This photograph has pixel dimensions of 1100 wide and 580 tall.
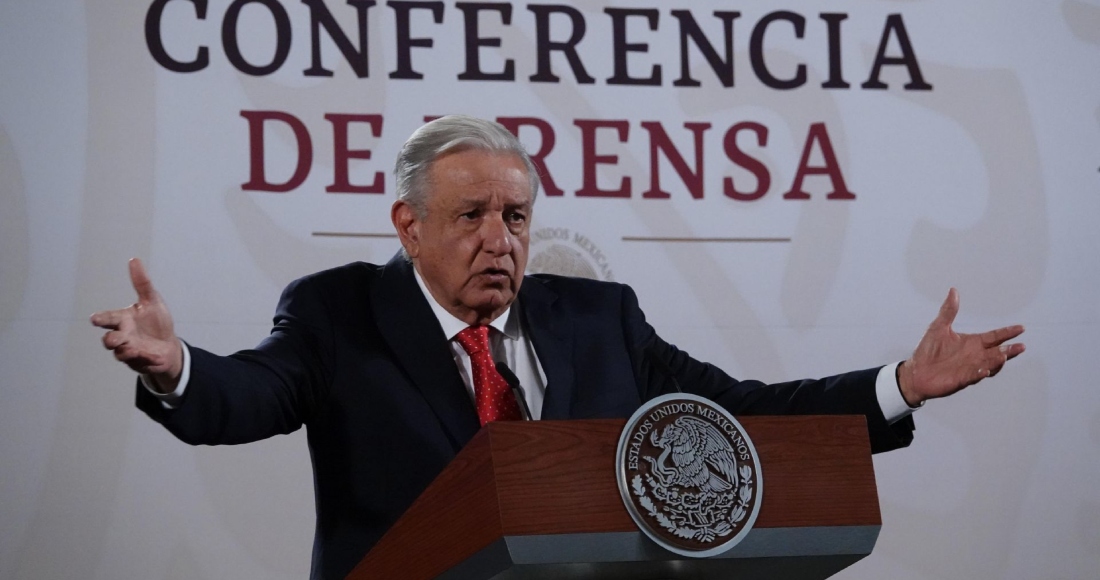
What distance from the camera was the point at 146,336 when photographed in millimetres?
1569

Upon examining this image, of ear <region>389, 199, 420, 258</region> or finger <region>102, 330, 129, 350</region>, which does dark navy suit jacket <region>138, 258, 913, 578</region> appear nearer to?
ear <region>389, 199, 420, 258</region>

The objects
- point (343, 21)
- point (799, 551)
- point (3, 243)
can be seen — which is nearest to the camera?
point (799, 551)

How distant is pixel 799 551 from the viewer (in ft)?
4.56

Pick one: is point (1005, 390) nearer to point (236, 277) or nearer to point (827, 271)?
point (827, 271)

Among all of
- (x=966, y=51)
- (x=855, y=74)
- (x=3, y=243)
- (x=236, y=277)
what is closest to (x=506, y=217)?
(x=236, y=277)

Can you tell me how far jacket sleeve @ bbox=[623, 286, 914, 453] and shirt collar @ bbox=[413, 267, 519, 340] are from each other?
0.22m

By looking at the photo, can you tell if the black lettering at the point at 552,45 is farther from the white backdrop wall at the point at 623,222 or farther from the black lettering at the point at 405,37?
the black lettering at the point at 405,37

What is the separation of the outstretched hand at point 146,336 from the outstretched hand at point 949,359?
108cm

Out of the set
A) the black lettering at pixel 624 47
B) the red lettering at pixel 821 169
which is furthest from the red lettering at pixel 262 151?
the red lettering at pixel 821 169

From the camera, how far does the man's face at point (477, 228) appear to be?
6.77 ft

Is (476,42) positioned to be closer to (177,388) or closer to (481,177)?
(481,177)

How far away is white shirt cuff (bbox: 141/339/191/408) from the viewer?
164 cm

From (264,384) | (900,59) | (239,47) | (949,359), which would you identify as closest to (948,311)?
(949,359)

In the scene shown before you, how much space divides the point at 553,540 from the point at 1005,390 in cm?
243
